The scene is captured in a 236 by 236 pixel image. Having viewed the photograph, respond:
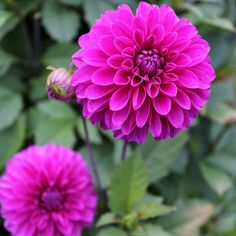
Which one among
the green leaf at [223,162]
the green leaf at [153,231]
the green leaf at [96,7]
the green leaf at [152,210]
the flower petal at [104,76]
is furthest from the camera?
the green leaf at [223,162]

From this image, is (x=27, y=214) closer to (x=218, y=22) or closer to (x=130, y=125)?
(x=130, y=125)

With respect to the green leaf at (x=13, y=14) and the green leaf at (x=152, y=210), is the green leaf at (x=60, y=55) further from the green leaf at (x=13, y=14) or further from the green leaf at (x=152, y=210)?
the green leaf at (x=152, y=210)

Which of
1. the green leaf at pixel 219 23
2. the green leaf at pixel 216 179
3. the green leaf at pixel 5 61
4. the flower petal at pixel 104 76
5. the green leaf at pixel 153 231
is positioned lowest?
the green leaf at pixel 216 179

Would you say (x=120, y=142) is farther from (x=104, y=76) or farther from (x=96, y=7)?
(x=104, y=76)

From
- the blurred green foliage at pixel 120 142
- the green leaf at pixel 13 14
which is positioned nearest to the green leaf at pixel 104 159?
the blurred green foliage at pixel 120 142

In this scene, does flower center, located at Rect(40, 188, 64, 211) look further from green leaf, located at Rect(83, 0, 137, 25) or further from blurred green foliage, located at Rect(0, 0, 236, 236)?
green leaf, located at Rect(83, 0, 137, 25)

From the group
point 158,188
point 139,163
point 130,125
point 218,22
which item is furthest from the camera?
point 158,188

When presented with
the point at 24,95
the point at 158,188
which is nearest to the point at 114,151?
the point at 158,188
